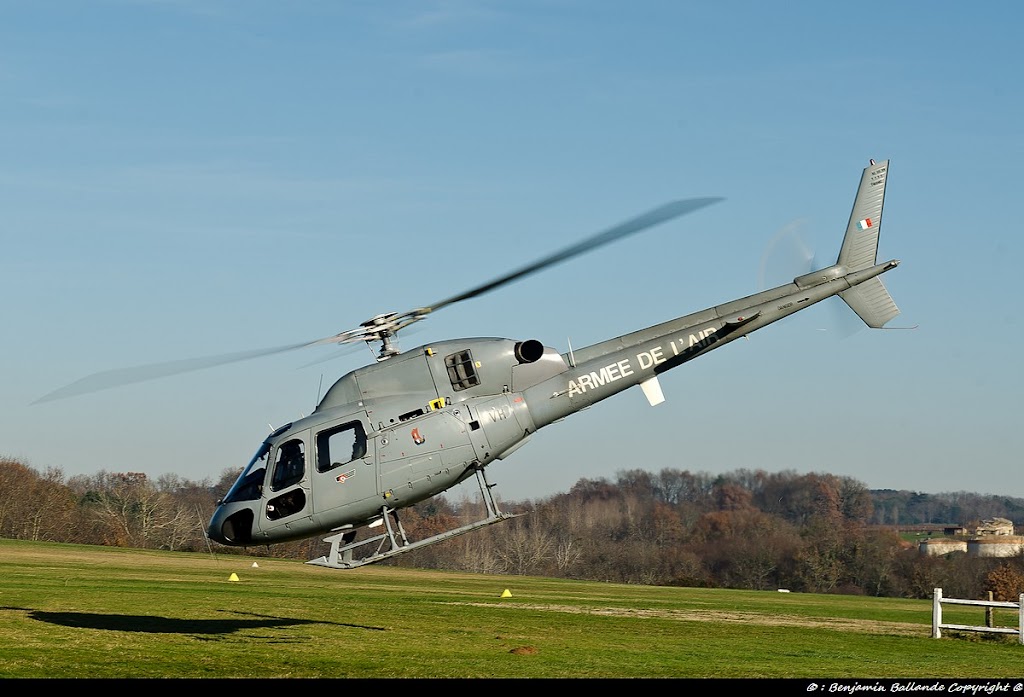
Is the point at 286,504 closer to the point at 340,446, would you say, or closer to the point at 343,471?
the point at 343,471

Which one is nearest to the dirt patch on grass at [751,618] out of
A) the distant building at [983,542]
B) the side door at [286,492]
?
the side door at [286,492]

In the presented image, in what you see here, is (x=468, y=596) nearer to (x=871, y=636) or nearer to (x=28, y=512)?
(x=871, y=636)

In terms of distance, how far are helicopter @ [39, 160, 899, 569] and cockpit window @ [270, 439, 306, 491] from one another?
2 cm

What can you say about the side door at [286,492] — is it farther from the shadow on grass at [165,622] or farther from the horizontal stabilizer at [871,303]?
the horizontal stabilizer at [871,303]

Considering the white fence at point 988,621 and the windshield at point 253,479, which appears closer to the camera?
the windshield at point 253,479

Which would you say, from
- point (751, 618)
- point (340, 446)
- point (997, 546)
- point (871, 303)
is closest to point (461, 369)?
point (340, 446)

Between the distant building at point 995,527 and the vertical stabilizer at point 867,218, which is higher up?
the vertical stabilizer at point 867,218

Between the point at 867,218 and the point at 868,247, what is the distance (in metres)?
0.77

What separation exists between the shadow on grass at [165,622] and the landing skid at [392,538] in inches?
196

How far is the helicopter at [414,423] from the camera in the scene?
24.0 m

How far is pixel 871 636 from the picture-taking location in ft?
117

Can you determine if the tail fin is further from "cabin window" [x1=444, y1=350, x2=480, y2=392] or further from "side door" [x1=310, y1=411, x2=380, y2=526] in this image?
"side door" [x1=310, y1=411, x2=380, y2=526]

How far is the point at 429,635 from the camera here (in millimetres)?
29328

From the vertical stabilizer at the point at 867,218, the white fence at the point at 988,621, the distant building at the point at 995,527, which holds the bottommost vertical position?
the distant building at the point at 995,527
